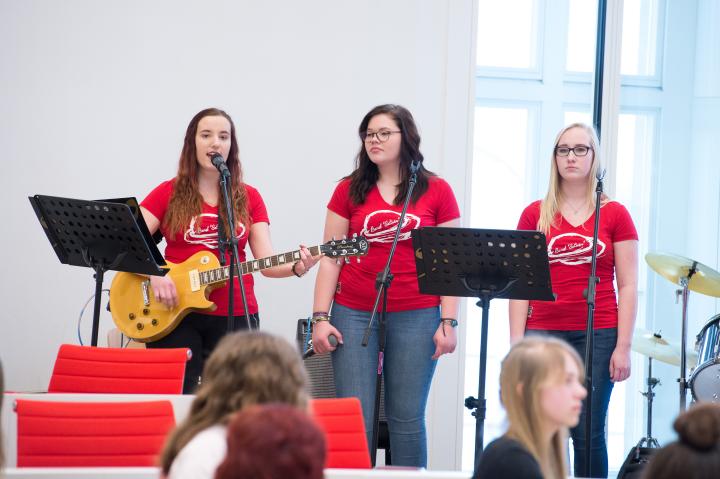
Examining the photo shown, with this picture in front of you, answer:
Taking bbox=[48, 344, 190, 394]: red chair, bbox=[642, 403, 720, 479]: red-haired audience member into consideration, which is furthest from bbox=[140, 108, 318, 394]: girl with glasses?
bbox=[642, 403, 720, 479]: red-haired audience member

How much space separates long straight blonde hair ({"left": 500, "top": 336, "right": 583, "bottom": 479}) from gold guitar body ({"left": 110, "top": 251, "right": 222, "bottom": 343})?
210 centimetres

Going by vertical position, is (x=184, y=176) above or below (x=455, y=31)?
below

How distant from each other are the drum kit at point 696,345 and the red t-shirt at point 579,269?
3.58 feet

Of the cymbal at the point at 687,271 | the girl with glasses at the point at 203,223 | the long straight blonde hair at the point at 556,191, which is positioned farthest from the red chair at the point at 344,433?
the cymbal at the point at 687,271

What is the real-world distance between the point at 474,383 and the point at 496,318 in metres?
0.45

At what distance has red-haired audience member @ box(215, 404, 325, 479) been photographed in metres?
1.26

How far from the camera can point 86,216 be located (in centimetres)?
376

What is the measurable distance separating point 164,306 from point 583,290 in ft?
5.96

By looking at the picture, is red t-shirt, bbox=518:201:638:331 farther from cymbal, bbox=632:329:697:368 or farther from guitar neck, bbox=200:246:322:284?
cymbal, bbox=632:329:697:368

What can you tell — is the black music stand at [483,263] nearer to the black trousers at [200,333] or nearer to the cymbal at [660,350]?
the black trousers at [200,333]

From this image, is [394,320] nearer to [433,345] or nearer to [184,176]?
[433,345]

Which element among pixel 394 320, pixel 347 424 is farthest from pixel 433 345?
pixel 347 424

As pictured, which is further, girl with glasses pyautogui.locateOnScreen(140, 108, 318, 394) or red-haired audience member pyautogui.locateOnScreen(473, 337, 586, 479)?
girl with glasses pyautogui.locateOnScreen(140, 108, 318, 394)

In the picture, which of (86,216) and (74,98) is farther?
(74,98)
